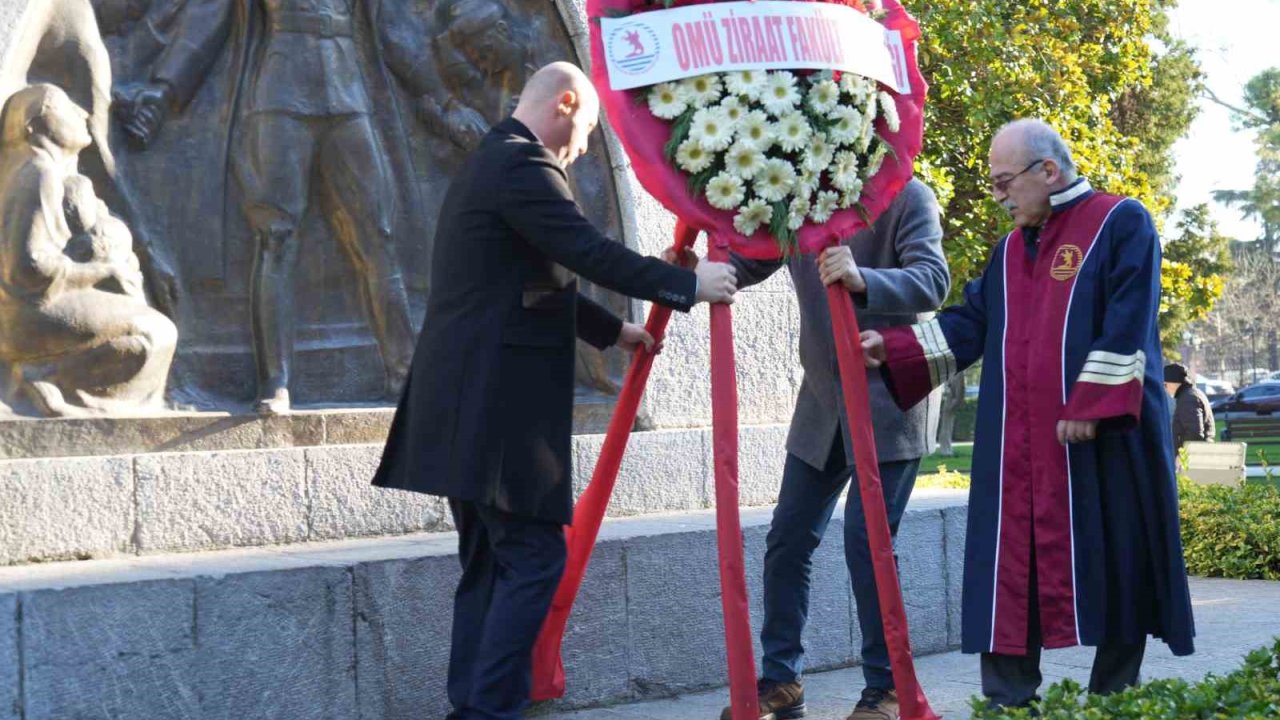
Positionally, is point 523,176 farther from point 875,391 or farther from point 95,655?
point 95,655

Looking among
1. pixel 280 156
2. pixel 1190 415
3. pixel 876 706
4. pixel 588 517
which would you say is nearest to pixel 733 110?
pixel 588 517

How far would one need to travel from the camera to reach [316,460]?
18.2 ft

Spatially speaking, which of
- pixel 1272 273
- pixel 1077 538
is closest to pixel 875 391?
pixel 1077 538

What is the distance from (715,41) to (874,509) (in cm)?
144

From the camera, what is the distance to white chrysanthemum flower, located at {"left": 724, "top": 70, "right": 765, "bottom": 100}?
421 centimetres

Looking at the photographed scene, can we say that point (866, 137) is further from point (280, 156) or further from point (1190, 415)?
point (1190, 415)

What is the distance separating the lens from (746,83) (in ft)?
13.9

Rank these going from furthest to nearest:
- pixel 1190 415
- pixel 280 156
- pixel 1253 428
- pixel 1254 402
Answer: pixel 1254 402 → pixel 1253 428 → pixel 1190 415 → pixel 280 156

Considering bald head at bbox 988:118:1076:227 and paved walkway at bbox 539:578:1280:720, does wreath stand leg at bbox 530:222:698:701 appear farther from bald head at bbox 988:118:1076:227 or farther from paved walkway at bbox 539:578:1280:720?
bald head at bbox 988:118:1076:227

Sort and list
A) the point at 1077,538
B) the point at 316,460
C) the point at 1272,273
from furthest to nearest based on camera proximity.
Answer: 1. the point at 1272,273
2. the point at 316,460
3. the point at 1077,538

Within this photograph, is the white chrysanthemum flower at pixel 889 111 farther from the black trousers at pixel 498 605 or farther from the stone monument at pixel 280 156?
the stone monument at pixel 280 156

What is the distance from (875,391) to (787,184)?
1143 mm

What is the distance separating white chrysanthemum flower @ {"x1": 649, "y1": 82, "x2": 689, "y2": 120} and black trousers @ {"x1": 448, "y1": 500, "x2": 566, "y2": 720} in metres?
1.25

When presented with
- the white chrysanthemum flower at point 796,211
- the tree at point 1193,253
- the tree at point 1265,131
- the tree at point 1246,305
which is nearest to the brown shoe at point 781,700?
the white chrysanthemum flower at point 796,211
